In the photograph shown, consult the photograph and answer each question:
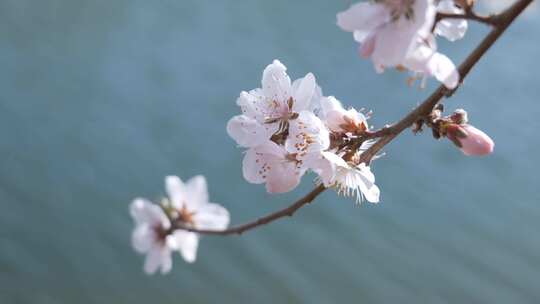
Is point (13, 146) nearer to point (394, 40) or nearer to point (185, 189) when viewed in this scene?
point (185, 189)

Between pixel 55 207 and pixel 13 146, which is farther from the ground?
pixel 13 146

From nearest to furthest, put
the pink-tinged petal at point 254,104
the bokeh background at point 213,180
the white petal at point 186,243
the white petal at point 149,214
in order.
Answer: the pink-tinged petal at point 254,104 → the white petal at point 149,214 → the white petal at point 186,243 → the bokeh background at point 213,180

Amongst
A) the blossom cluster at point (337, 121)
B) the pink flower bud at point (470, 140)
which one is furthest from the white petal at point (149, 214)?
the pink flower bud at point (470, 140)

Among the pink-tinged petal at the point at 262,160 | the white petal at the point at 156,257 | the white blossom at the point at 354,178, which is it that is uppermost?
the white petal at the point at 156,257

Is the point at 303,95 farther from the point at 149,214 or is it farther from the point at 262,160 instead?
the point at 149,214

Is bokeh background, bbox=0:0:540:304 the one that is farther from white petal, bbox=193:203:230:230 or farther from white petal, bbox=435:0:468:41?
white petal, bbox=435:0:468:41

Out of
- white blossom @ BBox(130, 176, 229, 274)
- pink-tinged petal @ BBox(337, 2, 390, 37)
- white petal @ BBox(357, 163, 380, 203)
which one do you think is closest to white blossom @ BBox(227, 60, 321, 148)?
white petal @ BBox(357, 163, 380, 203)

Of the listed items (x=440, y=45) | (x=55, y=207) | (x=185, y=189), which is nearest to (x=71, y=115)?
(x=55, y=207)

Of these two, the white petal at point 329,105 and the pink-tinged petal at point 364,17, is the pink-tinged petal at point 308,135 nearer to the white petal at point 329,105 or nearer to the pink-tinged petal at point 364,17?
the white petal at point 329,105
